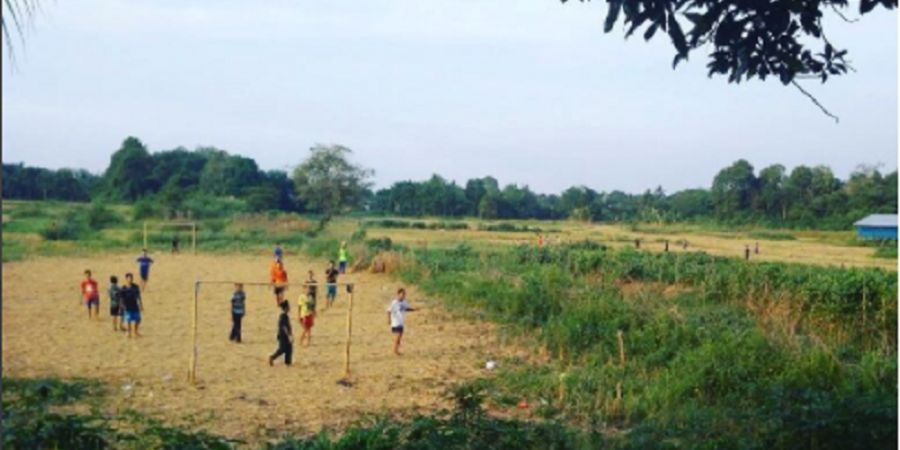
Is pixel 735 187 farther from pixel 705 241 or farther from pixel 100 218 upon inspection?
pixel 100 218

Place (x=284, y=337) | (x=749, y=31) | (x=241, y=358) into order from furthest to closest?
(x=241, y=358), (x=284, y=337), (x=749, y=31)

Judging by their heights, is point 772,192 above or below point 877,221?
above

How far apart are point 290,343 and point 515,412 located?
12.7 feet

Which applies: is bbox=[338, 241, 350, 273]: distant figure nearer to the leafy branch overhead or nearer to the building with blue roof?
the building with blue roof

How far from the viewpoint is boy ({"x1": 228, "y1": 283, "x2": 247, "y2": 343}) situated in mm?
12661

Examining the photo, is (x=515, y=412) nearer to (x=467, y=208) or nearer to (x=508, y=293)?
(x=508, y=293)

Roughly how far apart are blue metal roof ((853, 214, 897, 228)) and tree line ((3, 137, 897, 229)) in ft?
1.44

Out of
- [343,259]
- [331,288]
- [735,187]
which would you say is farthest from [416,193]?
[331,288]

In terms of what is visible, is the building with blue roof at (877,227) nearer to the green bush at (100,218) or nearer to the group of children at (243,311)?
the group of children at (243,311)

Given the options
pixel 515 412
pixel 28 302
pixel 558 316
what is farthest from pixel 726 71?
pixel 28 302

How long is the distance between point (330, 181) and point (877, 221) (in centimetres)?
3452

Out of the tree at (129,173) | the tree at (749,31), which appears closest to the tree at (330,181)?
the tree at (129,173)

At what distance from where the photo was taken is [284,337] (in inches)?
447

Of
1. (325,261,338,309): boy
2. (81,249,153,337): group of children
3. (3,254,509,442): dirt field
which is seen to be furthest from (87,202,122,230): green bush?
(81,249,153,337): group of children
